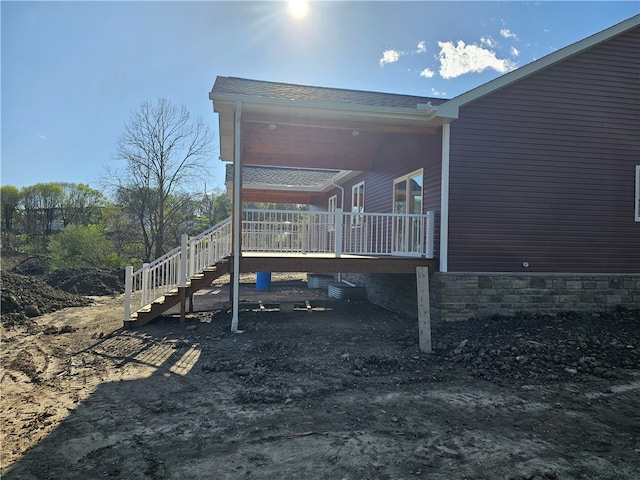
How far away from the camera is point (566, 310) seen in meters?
7.49

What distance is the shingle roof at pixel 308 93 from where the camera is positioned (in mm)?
7773

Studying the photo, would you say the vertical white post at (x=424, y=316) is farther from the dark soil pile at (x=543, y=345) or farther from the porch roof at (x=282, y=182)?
the porch roof at (x=282, y=182)

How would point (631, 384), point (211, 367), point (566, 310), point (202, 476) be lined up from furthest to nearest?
point (566, 310) < point (211, 367) < point (631, 384) < point (202, 476)

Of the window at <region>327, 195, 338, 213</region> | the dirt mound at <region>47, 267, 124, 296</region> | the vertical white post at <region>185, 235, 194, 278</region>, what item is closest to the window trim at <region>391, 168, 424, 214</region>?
the vertical white post at <region>185, 235, 194, 278</region>

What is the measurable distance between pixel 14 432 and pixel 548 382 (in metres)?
5.42

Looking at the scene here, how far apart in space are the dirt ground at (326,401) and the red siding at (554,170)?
129cm

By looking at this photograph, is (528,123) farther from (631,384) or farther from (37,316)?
(37,316)

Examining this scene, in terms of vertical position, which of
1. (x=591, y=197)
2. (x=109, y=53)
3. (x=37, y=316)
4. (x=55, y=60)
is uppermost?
(x=109, y=53)

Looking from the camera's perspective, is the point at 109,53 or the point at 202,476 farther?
the point at 109,53

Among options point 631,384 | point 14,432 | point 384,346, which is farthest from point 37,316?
point 631,384

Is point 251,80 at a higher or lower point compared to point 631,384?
higher

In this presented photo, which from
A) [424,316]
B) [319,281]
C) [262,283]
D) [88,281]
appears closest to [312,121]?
[424,316]

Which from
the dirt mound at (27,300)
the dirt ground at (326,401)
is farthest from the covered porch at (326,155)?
the dirt mound at (27,300)

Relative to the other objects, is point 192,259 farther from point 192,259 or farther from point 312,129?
point 312,129
